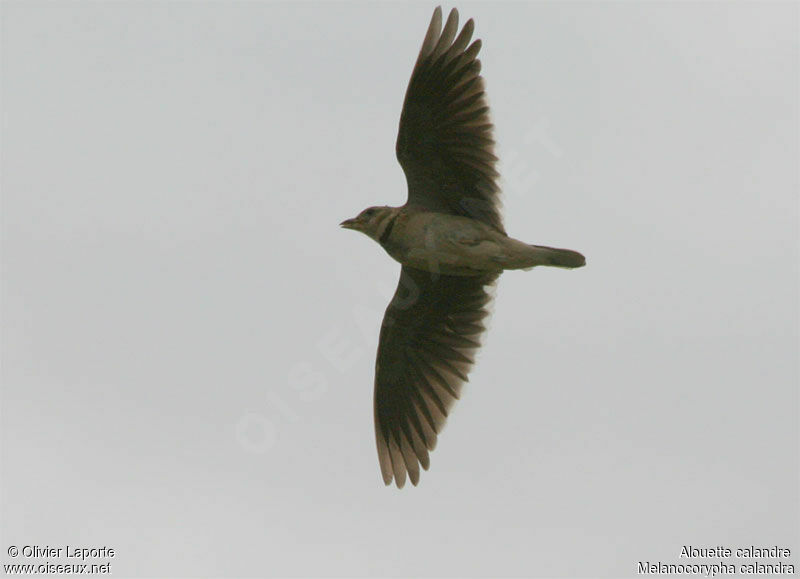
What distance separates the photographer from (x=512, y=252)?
10.3 m

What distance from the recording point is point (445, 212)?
10688 mm

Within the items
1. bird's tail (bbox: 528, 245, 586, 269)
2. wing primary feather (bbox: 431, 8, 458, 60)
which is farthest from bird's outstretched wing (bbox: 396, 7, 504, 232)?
bird's tail (bbox: 528, 245, 586, 269)

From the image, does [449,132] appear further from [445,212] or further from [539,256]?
[539,256]

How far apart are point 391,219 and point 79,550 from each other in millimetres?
5323

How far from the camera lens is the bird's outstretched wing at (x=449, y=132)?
10422mm

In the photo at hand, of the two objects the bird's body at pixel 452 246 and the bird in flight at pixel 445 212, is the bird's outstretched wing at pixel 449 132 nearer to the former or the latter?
the bird in flight at pixel 445 212

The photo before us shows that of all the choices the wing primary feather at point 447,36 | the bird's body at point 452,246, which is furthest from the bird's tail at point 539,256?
the wing primary feather at point 447,36

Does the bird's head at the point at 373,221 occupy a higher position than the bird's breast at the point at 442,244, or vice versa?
the bird's head at the point at 373,221

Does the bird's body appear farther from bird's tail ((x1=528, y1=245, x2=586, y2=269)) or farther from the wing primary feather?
the wing primary feather

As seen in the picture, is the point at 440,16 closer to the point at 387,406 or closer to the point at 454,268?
the point at 454,268

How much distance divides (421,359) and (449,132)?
2326mm

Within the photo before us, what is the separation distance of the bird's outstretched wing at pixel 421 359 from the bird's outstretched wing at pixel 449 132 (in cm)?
89

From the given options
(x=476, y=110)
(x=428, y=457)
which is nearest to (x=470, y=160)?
(x=476, y=110)

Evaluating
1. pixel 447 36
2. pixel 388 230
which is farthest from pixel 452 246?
pixel 447 36
